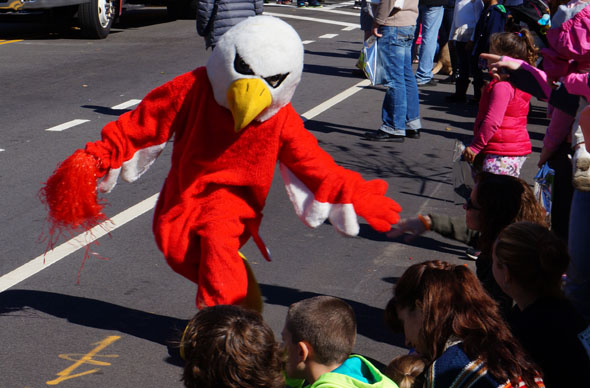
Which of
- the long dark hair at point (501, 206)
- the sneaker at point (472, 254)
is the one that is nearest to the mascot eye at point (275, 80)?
the long dark hair at point (501, 206)

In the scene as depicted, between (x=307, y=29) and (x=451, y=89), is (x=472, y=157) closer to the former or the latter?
(x=451, y=89)

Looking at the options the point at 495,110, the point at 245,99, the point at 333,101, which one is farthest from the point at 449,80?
the point at 245,99

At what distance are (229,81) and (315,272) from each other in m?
1.92

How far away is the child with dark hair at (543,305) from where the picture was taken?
292 centimetres

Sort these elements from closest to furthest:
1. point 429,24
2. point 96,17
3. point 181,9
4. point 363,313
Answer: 1. point 363,313
2. point 429,24
3. point 96,17
4. point 181,9

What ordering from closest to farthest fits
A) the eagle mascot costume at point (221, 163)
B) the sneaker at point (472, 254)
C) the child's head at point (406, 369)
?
the child's head at point (406, 369) < the eagle mascot costume at point (221, 163) < the sneaker at point (472, 254)

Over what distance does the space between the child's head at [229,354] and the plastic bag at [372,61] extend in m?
6.43

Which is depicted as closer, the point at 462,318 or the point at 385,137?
the point at 462,318

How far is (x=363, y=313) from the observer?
4789mm

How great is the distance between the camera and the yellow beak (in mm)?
3727

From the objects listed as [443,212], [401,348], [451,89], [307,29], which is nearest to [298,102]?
[451,89]

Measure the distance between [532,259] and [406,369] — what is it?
25.9 inches

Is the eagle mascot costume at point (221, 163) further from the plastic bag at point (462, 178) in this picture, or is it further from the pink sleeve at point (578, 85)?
the plastic bag at point (462, 178)

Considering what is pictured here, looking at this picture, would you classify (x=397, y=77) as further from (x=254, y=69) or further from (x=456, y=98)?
(x=254, y=69)
